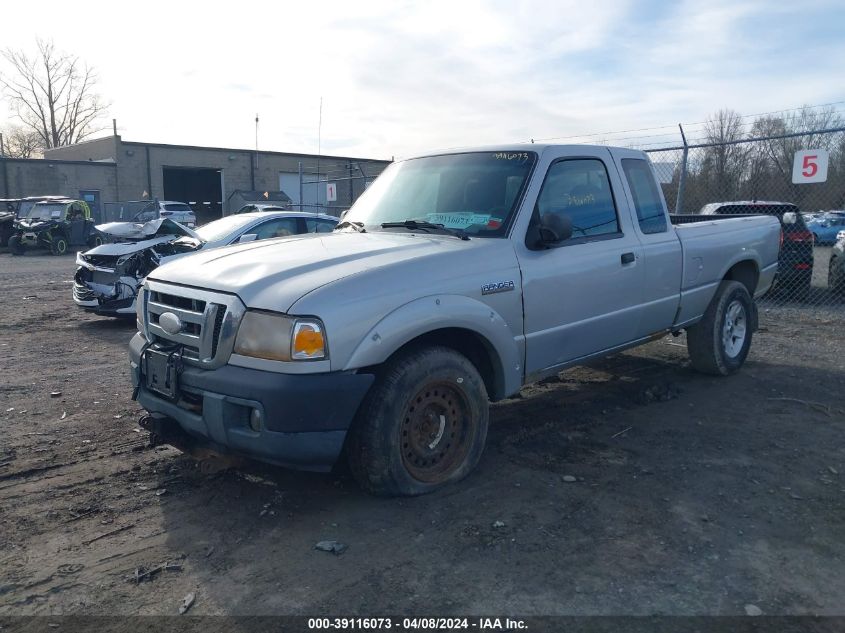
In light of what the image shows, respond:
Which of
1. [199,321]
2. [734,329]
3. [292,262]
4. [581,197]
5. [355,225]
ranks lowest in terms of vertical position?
→ [734,329]

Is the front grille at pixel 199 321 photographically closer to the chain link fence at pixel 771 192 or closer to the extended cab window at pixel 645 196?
the extended cab window at pixel 645 196

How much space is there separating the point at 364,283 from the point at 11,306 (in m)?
10.5

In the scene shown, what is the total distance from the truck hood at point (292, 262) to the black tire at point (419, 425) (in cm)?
53

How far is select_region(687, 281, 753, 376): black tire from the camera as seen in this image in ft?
21.4

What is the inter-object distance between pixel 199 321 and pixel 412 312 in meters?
1.14

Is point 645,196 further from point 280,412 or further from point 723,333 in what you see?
point 280,412

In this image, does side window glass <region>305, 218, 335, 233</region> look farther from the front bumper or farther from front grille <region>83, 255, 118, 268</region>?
the front bumper

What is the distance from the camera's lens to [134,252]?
31.5 ft

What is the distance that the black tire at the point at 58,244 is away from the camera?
2497 centimetres

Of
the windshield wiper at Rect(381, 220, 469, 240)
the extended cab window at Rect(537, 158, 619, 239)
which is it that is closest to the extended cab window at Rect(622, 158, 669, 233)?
the extended cab window at Rect(537, 158, 619, 239)

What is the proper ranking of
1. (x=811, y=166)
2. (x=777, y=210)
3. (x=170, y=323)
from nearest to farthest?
(x=170, y=323)
(x=811, y=166)
(x=777, y=210)

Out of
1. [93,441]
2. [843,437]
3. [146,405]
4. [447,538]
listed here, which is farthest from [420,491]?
[843,437]

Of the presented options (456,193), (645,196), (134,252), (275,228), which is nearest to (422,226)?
(456,193)

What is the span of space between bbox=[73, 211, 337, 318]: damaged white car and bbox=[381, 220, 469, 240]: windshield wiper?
4.59 meters
